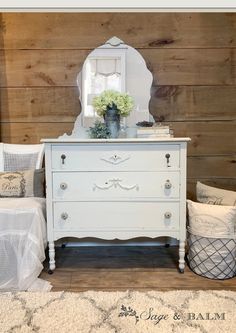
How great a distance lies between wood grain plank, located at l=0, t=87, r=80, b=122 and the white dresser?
628 millimetres

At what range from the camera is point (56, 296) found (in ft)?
6.42

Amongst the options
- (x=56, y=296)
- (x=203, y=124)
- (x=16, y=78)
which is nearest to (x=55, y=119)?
(x=16, y=78)

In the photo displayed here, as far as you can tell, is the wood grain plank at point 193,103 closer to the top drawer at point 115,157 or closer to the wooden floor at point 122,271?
the top drawer at point 115,157

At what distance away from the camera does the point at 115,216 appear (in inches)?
86.8

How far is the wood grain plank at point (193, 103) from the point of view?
2668 millimetres

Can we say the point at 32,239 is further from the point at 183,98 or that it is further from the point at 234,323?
the point at 183,98

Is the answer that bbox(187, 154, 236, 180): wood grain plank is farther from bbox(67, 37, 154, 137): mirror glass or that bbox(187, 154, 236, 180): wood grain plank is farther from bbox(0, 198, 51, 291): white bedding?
bbox(0, 198, 51, 291): white bedding

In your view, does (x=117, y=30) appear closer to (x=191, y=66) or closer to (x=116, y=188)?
(x=191, y=66)

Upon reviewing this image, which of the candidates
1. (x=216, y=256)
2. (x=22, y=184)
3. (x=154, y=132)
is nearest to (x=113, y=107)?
(x=154, y=132)

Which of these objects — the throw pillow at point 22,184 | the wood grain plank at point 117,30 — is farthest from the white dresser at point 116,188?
the wood grain plank at point 117,30

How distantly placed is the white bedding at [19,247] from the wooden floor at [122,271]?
0.63 feet

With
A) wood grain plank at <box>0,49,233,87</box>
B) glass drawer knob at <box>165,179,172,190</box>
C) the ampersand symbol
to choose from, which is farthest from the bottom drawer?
wood grain plank at <box>0,49,233,87</box>

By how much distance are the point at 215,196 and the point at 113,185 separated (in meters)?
0.77

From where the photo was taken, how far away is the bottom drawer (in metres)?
2.20
